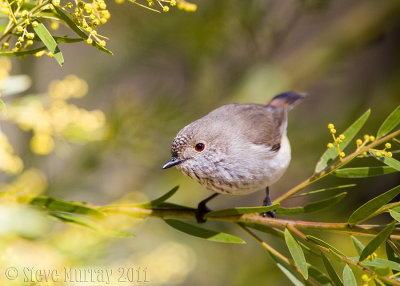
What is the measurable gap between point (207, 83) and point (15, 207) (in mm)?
1659

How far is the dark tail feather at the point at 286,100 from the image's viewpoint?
2064mm

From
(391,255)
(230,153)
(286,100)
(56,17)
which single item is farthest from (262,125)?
(56,17)

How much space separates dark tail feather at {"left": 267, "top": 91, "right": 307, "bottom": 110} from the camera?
81.3 inches

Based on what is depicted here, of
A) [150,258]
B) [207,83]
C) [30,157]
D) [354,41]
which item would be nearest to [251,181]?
[150,258]

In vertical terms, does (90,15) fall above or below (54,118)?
below

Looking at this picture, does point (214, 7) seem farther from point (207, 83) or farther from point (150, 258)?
point (150, 258)

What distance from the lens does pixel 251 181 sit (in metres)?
1.42

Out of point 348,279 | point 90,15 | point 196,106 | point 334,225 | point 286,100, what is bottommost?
point 348,279

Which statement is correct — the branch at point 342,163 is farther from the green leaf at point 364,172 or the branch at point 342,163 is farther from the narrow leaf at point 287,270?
the narrow leaf at point 287,270

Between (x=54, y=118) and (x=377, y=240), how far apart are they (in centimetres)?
91

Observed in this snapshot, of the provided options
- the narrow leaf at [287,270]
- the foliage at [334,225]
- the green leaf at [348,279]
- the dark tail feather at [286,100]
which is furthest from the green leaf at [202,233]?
the dark tail feather at [286,100]

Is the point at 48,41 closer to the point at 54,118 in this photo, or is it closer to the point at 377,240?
the point at 54,118

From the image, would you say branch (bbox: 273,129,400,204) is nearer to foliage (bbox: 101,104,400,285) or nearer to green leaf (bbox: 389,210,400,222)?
foliage (bbox: 101,104,400,285)

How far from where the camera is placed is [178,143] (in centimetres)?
140
